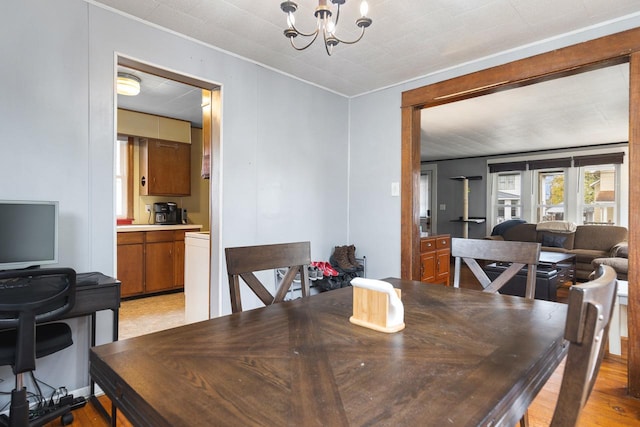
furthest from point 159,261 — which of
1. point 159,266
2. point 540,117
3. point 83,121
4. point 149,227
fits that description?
point 540,117

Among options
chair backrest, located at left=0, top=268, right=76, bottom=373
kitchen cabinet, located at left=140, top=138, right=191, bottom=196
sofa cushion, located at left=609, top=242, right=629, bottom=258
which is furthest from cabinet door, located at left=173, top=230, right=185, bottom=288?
sofa cushion, located at left=609, top=242, right=629, bottom=258

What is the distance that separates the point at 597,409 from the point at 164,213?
4780mm

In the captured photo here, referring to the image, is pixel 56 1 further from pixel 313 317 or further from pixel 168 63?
pixel 313 317

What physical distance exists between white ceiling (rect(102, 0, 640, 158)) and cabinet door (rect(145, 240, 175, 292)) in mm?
2731

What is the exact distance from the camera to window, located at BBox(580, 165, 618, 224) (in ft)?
20.5

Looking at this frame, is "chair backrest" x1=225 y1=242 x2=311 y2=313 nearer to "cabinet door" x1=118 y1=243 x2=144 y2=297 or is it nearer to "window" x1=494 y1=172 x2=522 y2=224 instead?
"cabinet door" x1=118 y1=243 x2=144 y2=297

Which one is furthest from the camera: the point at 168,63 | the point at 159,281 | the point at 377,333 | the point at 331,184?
the point at 159,281

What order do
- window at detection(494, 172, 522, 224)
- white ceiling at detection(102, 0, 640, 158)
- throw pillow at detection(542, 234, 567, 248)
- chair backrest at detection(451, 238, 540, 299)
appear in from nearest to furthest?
chair backrest at detection(451, 238, 540, 299) → white ceiling at detection(102, 0, 640, 158) → throw pillow at detection(542, 234, 567, 248) → window at detection(494, 172, 522, 224)

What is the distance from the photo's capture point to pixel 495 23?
2229 millimetres

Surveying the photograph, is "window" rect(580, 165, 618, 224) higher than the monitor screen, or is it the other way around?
"window" rect(580, 165, 618, 224)

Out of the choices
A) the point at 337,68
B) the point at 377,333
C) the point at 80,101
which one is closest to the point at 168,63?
the point at 80,101

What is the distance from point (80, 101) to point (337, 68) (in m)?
1.87

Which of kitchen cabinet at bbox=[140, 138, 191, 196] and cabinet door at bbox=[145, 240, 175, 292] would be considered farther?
kitchen cabinet at bbox=[140, 138, 191, 196]

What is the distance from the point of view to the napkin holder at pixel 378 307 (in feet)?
3.71
